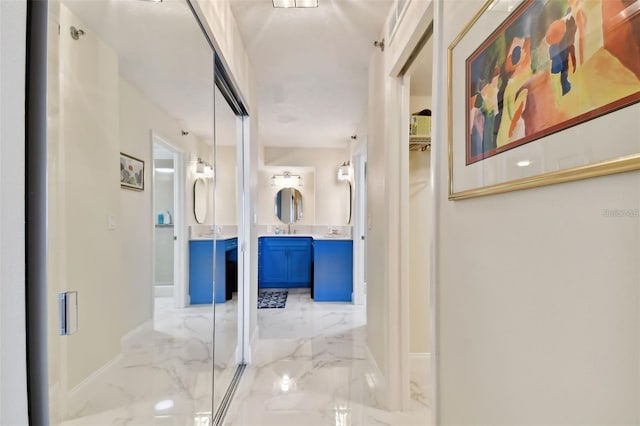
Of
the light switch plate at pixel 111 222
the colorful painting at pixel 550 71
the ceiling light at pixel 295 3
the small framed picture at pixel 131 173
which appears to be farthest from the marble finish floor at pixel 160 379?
the ceiling light at pixel 295 3

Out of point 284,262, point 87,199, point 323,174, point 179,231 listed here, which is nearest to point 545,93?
point 87,199

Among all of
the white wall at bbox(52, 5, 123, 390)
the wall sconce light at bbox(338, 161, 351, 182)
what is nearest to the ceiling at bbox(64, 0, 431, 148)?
the white wall at bbox(52, 5, 123, 390)

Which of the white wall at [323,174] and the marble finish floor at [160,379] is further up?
the white wall at [323,174]

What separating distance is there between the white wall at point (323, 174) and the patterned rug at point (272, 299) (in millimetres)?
1425

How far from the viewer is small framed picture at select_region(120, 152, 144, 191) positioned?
1152mm

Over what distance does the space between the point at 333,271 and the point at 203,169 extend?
289 centimetres

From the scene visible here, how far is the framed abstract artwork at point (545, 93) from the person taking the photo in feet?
1.59

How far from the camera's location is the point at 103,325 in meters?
0.98

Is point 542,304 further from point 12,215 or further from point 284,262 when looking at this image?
point 284,262

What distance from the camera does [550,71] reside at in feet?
2.05

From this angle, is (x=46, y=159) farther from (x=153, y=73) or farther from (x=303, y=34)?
(x=303, y=34)

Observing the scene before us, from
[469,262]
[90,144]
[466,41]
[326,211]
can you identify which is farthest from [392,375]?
[326,211]

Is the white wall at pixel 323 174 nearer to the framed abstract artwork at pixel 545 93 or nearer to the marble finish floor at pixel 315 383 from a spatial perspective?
the marble finish floor at pixel 315 383

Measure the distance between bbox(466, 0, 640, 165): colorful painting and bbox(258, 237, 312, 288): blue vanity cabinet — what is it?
14.3ft
